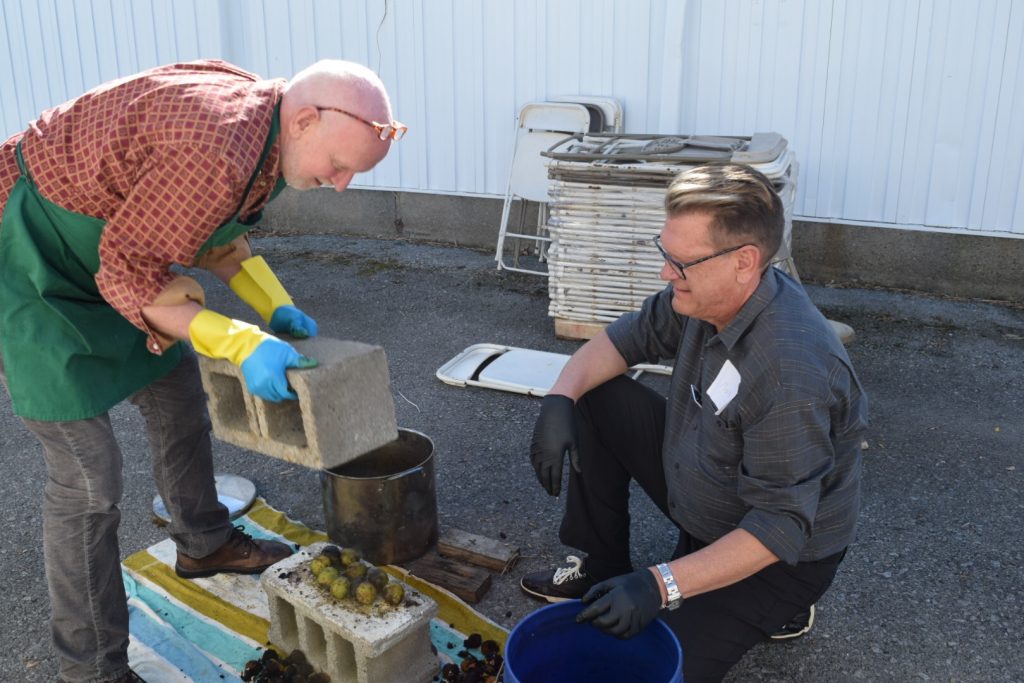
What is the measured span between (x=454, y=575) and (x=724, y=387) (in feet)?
3.89

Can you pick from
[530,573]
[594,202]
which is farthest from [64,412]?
[594,202]

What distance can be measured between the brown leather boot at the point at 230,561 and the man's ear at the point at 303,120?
153cm

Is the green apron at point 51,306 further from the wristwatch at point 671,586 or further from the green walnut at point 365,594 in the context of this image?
the wristwatch at point 671,586

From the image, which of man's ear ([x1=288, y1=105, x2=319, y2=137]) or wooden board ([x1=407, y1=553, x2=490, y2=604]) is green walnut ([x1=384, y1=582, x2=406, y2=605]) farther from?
man's ear ([x1=288, y1=105, x2=319, y2=137])

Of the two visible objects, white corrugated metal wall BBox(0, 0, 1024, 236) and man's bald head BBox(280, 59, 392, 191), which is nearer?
man's bald head BBox(280, 59, 392, 191)

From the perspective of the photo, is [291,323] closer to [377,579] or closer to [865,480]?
[377,579]

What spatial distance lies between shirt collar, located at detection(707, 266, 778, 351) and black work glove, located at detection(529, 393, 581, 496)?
1.81ft

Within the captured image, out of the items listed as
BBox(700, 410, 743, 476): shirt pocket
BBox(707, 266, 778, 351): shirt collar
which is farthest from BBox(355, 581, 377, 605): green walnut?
BBox(707, 266, 778, 351): shirt collar

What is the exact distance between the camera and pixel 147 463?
12.7ft

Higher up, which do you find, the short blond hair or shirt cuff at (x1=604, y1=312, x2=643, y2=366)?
the short blond hair

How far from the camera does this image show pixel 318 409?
2197 mm

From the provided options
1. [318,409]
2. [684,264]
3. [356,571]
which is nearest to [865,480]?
[684,264]

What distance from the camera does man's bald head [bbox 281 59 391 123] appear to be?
2115mm

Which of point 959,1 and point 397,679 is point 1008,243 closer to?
point 959,1
